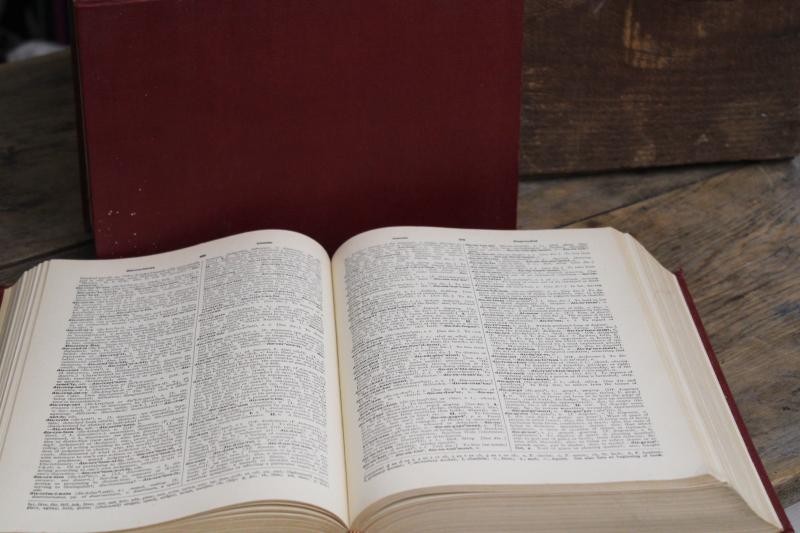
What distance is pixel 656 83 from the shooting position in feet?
3.28

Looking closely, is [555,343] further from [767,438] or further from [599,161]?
[599,161]

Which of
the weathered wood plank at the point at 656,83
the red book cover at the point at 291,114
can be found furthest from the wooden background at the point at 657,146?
the red book cover at the point at 291,114

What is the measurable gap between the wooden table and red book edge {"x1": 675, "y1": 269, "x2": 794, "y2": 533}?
0.10 feet

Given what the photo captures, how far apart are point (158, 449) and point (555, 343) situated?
28cm

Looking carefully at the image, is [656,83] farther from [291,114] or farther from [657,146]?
[291,114]

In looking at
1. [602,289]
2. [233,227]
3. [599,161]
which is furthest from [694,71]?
[233,227]

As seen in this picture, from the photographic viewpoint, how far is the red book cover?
80 cm

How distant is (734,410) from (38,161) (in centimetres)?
67

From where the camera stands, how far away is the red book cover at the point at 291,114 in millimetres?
802

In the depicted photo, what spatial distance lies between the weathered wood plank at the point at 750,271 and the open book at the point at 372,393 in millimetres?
50

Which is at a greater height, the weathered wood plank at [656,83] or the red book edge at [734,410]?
the weathered wood plank at [656,83]

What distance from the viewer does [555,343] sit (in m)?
0.75

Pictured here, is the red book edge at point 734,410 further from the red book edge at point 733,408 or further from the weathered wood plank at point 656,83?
the weathered wood plank at point 656,83

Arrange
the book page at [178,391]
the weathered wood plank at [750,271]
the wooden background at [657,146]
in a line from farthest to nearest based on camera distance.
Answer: the wooden background at [657,146]
the weathered wood plank at [750,271]
the book page at [178,391]
